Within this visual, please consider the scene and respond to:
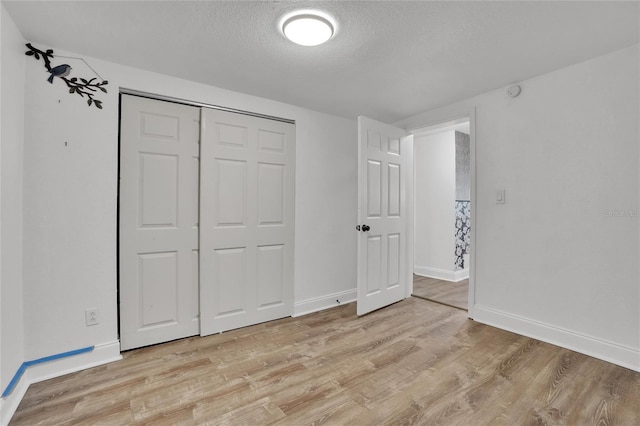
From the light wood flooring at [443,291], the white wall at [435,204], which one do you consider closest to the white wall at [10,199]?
the light wood flooring at [443,291]

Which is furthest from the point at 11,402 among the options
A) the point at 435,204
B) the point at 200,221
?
the point at 435,204

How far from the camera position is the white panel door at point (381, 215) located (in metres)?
3.00

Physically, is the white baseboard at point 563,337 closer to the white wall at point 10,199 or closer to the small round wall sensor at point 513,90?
the small round wall sensor at point 513,90

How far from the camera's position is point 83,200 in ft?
6.77

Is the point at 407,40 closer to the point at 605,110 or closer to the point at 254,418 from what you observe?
the point at 605,110

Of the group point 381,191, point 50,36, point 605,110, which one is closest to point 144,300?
point 50,36

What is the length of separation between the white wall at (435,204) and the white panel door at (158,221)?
3527mm

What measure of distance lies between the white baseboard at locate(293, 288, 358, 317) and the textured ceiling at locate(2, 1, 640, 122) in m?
2.23

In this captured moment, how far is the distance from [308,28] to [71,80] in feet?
5.68

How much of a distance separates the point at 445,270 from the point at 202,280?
369 cm

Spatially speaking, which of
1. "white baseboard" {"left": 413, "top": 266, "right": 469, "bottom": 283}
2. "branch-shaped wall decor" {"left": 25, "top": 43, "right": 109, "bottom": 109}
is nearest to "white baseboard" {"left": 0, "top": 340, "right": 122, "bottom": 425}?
"branch-shaped wall decor" {"left": 25, "top": 43, "right": 109, "bottom": 109}

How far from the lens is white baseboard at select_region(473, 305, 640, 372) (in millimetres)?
2025

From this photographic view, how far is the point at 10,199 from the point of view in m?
1.69

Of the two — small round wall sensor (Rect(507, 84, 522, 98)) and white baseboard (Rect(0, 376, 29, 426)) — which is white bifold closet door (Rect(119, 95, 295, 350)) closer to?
white baseboard (Rect(0, 376, 29, 426))
